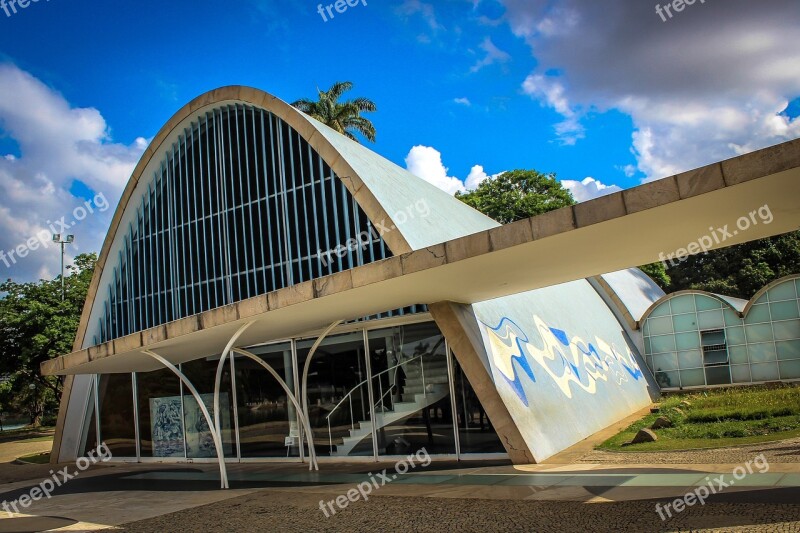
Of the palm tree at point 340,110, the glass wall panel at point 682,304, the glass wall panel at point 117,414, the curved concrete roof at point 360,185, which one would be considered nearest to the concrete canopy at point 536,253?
the curved concrete roof at point 360,185

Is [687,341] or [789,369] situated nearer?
[789,369]

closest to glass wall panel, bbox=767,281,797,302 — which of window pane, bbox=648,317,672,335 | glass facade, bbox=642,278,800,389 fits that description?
glass facade, bbox=642,278,800,389

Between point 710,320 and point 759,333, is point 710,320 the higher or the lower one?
the higher one

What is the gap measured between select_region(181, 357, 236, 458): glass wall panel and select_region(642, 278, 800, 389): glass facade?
49.3 feet

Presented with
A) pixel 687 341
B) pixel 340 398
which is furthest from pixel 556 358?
pixel 687 341

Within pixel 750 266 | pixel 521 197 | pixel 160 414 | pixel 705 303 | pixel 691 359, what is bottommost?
pixel 691 359

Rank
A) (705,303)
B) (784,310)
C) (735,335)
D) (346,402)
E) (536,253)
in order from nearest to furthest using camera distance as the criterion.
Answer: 1. (536,253)
2. (346,402)
3. (784,310)
4. (735,335)
5. (705,303)

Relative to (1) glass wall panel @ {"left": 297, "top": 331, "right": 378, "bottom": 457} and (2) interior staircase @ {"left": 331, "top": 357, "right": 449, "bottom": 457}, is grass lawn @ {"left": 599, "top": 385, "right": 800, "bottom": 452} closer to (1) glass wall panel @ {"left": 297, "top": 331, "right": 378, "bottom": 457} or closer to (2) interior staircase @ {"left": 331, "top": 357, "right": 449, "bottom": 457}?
(2) interior staircase @ {"left": 331, "top": 357, "right": 449, "bottom": 457}

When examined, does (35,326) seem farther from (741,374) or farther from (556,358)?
(741,374)

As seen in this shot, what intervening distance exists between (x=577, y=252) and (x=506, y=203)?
3390 cm

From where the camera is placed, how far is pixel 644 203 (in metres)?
7.09

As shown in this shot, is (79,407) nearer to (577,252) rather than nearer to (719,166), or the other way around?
(577,252)

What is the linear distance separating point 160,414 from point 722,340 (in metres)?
18.0

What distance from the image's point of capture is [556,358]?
51.1ft
